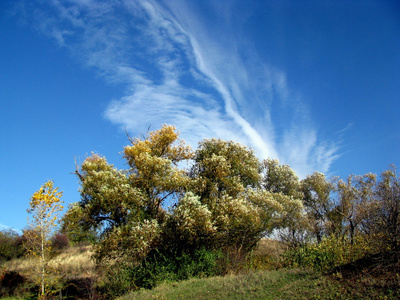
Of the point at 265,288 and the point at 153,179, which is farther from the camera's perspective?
the point at 153,179

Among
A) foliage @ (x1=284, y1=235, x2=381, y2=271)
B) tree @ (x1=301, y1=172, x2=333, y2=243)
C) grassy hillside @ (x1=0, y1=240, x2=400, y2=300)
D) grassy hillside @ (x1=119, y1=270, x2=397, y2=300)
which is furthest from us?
tree @ (x1=301, y1=172, x2=333, y2=243)

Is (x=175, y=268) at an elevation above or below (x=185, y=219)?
below

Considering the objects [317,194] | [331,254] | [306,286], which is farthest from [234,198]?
[317,194]

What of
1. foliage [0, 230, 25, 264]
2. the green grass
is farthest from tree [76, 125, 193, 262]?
foliage [0, 230, 25, 264]

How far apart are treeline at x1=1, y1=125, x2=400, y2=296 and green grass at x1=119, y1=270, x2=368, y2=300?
112 inches

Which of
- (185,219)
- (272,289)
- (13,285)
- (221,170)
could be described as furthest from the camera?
(13,285)

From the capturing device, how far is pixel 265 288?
1073 cm

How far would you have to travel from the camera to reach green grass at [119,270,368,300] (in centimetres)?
896

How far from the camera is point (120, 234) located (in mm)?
17891

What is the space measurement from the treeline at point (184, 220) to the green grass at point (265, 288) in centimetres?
284

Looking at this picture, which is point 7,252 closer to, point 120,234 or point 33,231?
point 33,231

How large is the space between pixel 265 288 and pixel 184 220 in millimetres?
7685

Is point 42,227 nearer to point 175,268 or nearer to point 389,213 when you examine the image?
point 175,268

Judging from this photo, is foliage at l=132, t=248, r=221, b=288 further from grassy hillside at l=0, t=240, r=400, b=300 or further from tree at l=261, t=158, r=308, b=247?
tree at l=261, t=158, r=308, b=247
